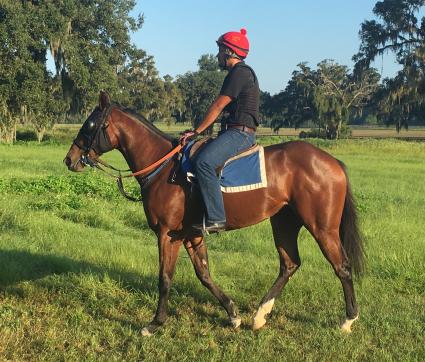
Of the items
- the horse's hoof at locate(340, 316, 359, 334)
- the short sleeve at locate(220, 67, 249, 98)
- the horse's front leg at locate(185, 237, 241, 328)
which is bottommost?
the horse's hoof at locate(340, 316, 359, 334)

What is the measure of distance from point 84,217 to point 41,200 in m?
1.93

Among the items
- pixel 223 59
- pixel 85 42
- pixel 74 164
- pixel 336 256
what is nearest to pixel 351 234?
pixel 336 256

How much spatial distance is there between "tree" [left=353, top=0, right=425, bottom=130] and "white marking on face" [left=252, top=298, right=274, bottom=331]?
40.9 metres

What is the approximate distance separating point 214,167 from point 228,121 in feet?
1.99

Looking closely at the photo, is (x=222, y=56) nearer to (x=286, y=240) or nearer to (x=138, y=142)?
(x=138, y=142)

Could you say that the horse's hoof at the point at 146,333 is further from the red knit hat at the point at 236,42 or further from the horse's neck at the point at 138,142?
the red knit hat at the point at 236,42

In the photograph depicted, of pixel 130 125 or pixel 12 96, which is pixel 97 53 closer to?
pixel 12 96

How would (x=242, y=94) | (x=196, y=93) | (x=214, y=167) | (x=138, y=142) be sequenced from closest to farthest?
1. (x=214, y=167)
2. (x=242, y=94)
3. (x=138, y=142)
4. (x=196, y=93)

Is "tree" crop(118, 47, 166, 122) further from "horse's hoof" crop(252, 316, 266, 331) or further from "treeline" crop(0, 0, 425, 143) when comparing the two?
"horse's hoof" crop(252, 316, 266, 331)

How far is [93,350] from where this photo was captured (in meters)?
4.43

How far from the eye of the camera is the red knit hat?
492 centimetres

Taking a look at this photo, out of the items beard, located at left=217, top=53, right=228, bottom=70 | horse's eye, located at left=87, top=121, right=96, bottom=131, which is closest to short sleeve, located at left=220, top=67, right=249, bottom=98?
beard, located at left=217, top=53, right=228, bottom=70

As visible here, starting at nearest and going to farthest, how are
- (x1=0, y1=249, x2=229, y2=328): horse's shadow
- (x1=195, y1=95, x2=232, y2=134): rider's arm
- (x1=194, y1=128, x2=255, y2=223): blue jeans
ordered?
(x1=194, y1=128, x2=255, y2=223): blue jeans, (x1=195, y1=95, x2=232, y2=134): rider's arm, (x1=0, y1=249, x2=229, y2=328): horse's shadow

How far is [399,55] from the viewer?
46.1 m
